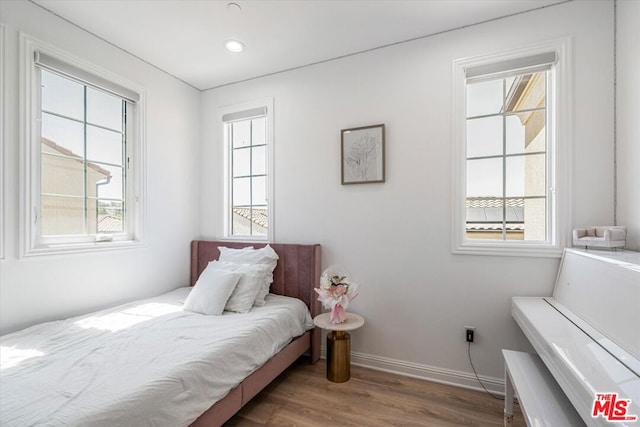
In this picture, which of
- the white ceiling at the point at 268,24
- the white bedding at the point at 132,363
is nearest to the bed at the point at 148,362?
the white bedding at the point at 132,363

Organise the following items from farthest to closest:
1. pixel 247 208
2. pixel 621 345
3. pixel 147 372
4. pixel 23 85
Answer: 1. pixel 247 208
2. pixel 23 85
3. pixel 147 372
4. pixel 621 345

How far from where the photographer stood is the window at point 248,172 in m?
3.02

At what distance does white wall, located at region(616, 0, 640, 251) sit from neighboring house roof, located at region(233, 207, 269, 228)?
2.72 meters

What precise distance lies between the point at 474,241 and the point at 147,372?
225 centimetres

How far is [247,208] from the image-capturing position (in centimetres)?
321

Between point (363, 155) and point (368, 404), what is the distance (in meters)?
1.91

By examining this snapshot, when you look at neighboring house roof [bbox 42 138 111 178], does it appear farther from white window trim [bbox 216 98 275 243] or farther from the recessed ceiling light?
the recessed ceiling light

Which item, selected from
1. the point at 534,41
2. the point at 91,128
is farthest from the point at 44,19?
the point at 534,41

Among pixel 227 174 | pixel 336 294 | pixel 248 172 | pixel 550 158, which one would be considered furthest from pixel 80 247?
pixel 550 158

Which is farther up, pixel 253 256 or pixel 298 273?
pixel 253 256

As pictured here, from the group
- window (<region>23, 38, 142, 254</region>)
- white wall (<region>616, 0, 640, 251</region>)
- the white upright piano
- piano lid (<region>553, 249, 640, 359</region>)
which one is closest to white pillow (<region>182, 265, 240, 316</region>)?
window (<region>23, 38, 142, 254</region>)

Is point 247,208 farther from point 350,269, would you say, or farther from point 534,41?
point 534,41

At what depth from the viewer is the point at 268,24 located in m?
2.23

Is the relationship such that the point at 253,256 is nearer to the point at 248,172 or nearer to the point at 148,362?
the point at 248,172
